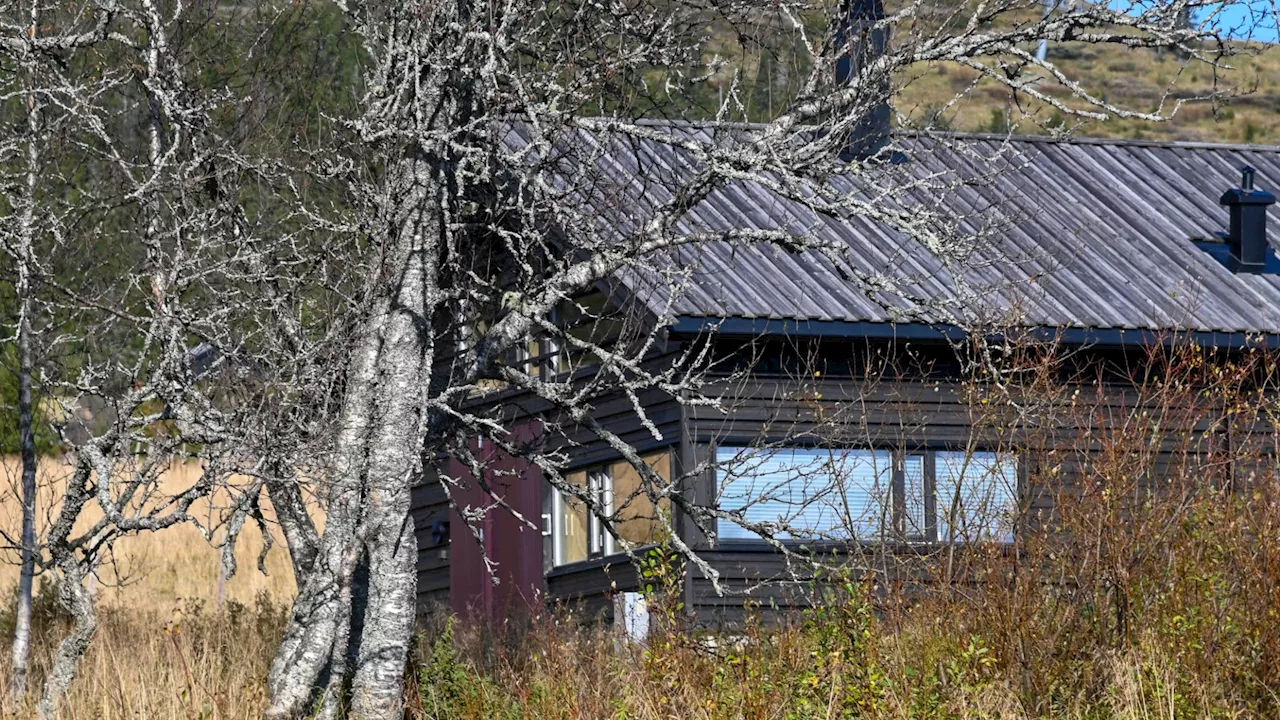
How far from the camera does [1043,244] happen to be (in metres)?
17.4

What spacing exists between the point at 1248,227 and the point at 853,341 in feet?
16.8

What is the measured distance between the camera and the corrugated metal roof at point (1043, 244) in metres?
15.1

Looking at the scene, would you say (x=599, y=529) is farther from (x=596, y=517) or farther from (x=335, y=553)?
(x=335, y=553)

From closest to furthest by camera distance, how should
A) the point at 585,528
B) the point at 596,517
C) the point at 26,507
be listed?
the point at 26,507 < the point at 596,517 < the point at 585,528

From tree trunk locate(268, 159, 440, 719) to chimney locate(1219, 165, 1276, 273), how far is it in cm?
1093

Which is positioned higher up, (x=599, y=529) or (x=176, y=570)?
(x=176, y=570)

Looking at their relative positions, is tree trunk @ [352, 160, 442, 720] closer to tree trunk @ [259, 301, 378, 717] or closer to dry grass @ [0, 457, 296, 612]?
tree trunk @ [259, 301, 378, 717]

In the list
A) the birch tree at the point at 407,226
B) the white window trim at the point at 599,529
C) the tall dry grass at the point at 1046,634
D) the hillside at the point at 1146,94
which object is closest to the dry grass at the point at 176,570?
the white window trim at the point at 599,529

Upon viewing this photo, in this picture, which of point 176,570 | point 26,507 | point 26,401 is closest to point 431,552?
point 176,570

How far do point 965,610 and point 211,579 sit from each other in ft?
58.5

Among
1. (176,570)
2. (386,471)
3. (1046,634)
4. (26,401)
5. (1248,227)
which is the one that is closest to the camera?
(1046,634)

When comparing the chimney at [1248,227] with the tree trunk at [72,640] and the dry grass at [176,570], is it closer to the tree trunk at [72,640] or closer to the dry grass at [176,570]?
the dry grass at [176,570]

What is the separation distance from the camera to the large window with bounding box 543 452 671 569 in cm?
1582

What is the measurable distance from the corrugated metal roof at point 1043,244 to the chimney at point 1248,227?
6.3 inches
